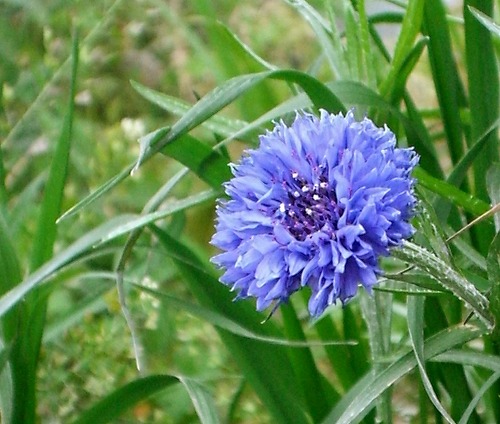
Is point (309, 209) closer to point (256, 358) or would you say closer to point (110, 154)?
point (256, 358)

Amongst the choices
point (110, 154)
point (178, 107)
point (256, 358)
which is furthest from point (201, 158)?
point (110, 154)

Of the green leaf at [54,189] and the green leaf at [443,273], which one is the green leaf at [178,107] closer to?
the green leaf at [54,189]

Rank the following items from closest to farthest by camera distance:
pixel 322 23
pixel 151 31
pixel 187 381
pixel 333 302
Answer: pixel 333 302 < pixel 187 381 < pixel 322 23 < pixel 151 31

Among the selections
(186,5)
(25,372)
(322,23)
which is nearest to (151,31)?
(186,5)

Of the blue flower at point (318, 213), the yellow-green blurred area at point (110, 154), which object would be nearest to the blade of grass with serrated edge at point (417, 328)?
the blue flower at point (318, 213)

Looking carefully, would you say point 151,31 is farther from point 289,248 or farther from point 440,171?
point 289,248

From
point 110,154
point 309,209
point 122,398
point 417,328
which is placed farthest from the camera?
point 110,154
